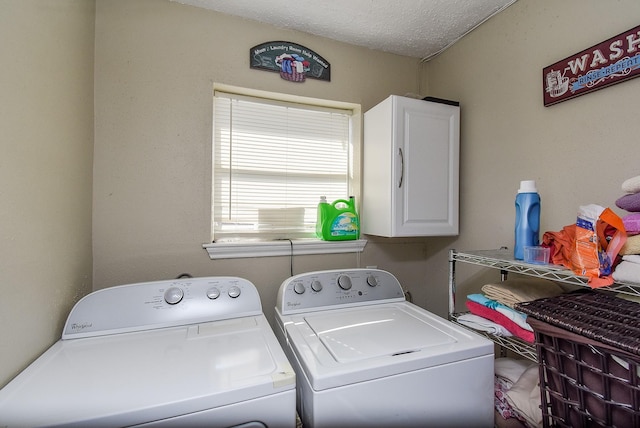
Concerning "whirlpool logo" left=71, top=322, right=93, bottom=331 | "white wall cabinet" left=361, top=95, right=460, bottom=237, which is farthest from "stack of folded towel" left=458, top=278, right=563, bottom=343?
"whirlpool logo" left=71, top=322, right=93, bottom=331

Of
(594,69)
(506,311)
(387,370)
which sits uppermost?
(594,69)

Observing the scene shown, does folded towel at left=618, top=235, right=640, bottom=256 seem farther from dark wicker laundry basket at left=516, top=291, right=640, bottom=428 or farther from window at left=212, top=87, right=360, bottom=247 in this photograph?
window at left=212, top=87, right=360, bottom=247

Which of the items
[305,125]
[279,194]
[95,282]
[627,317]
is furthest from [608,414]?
[95,282]

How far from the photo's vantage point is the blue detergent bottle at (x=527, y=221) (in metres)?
1.13

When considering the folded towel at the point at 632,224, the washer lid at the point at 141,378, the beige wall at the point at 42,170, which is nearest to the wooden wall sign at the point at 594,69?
the folded towel at the point at 632,224

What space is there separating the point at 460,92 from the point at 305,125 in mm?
1019

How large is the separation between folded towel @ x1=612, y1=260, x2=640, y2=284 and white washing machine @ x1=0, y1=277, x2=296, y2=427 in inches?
38.1

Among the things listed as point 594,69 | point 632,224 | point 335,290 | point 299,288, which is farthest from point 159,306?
point 594,69

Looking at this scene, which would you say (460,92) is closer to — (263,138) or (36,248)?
(263,138)

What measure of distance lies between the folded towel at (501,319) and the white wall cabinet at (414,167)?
0.52m

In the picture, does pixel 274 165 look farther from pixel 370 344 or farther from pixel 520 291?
pixel 520 291

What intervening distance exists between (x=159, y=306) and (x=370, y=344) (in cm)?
90

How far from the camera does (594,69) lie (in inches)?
45.5

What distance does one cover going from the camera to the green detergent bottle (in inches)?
70.8
